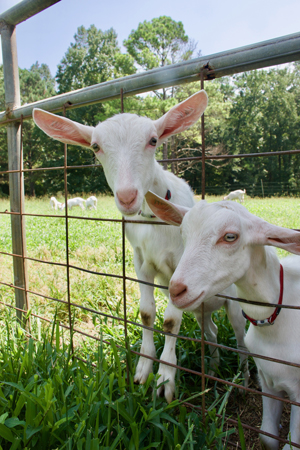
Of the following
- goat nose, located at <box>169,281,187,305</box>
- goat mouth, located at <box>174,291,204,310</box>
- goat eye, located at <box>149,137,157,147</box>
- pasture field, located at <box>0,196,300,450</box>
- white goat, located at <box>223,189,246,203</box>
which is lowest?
pasture field, located at <box>0,196,300,450</box>

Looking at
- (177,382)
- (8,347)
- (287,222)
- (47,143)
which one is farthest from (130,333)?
(47,143)

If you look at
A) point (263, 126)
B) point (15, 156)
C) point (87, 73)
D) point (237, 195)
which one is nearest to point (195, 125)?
point (237, 195)

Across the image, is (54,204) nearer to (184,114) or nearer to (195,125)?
(195,125)

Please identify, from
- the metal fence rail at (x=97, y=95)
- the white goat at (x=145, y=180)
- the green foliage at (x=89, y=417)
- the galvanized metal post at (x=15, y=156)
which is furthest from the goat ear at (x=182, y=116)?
the galvanized metal post at (x=15, y=156)

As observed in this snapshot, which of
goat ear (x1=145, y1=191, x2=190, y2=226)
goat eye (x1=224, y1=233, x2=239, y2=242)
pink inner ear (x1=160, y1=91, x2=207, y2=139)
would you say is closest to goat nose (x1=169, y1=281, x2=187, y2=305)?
goat eye (x1=224, y1=233, x2=239, y2=242)

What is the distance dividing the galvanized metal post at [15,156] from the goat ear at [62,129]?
104 cm

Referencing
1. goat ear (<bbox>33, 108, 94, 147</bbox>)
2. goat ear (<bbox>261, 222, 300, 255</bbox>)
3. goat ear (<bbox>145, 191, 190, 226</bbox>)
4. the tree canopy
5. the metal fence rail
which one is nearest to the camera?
goat ear (<bbox>261, 222, 300, 255</bbox>)

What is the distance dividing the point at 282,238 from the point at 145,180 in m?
0.78

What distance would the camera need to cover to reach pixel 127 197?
1527 millimetres

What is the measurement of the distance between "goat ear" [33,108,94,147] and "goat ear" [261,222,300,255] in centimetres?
120

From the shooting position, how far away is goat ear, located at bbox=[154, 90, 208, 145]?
1.72 m

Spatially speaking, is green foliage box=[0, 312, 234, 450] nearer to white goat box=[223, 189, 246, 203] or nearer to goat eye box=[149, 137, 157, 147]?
goat eye box=[149, 137, 157, 147]

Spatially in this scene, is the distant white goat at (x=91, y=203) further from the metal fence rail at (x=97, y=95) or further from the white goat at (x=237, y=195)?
the metal fence rail at (x=97, y=95)

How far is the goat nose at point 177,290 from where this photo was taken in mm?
1250
